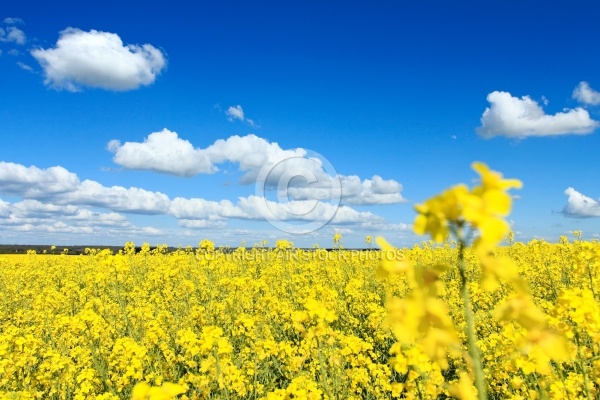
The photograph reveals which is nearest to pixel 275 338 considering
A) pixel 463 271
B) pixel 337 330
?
pixel 337 330

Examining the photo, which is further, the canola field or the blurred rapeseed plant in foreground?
the canola field

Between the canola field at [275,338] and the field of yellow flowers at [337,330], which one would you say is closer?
the field of yellow flowers at [337,330]

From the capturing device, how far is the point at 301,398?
3.05 m

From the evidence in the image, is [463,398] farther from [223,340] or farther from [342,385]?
[342,385]

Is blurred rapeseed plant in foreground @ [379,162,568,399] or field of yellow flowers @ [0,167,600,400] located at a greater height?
blurred rapeseed plant in foreground @ [379,162,568,399]

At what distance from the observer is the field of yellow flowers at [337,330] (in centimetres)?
97

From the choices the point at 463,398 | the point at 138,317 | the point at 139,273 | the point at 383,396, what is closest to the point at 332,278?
the point at 138,317

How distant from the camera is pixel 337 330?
6137 mm

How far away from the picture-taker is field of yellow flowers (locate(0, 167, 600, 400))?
97 cm

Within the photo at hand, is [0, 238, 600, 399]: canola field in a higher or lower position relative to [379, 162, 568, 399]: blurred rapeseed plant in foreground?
lower

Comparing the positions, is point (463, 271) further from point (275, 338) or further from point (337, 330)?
point (275, 338)

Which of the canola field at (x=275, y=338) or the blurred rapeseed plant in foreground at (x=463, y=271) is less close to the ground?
the blurred rapeseed plant in foreground at (x=463, y=271)

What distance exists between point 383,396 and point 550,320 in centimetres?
Answer: 247

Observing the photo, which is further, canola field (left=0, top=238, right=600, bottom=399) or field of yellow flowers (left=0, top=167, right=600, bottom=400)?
canola field (left=0, top=238, right=600, bottom=399)
